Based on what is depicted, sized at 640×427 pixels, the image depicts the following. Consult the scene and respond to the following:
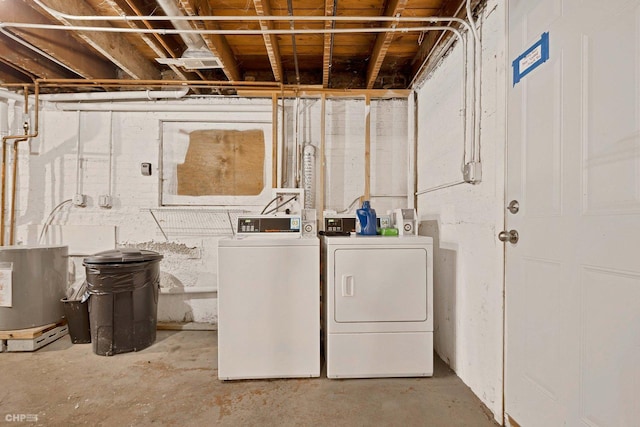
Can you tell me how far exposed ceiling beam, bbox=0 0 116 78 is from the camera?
2.03 m

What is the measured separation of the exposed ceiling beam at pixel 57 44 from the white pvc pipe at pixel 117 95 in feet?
0.65

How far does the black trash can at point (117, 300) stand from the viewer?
2.26m

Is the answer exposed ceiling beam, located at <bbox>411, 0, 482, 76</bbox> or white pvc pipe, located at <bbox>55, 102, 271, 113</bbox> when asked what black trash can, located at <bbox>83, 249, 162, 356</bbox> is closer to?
white pvc pipe, located at <bbox>55, 102, 271, 113</bbox>

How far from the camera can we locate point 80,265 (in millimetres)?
2988

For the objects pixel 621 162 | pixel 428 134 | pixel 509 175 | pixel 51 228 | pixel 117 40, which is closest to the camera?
pixel 621 162

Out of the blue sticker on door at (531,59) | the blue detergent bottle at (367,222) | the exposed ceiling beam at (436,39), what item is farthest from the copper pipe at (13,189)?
the blue sticker on door at (531,59)

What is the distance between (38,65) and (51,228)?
4.88ft

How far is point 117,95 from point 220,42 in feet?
4.42

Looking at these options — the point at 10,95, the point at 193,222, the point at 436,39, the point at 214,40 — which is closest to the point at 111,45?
the point at 214,40

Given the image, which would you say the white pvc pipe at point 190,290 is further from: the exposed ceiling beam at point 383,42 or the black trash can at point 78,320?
the exposed ceiling beam at point 383,42

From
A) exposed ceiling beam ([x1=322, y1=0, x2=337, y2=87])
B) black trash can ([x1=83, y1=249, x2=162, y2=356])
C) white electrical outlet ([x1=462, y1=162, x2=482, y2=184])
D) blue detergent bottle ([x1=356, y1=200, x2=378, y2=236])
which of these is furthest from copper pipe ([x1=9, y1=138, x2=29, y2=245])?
white electrical outlet ([x1=462, y1=162, x2=482, y2=184])

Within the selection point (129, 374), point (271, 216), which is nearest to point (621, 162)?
point (271, 216)

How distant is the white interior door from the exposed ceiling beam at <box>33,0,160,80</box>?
261 cm

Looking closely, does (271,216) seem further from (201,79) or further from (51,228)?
(51,228)
